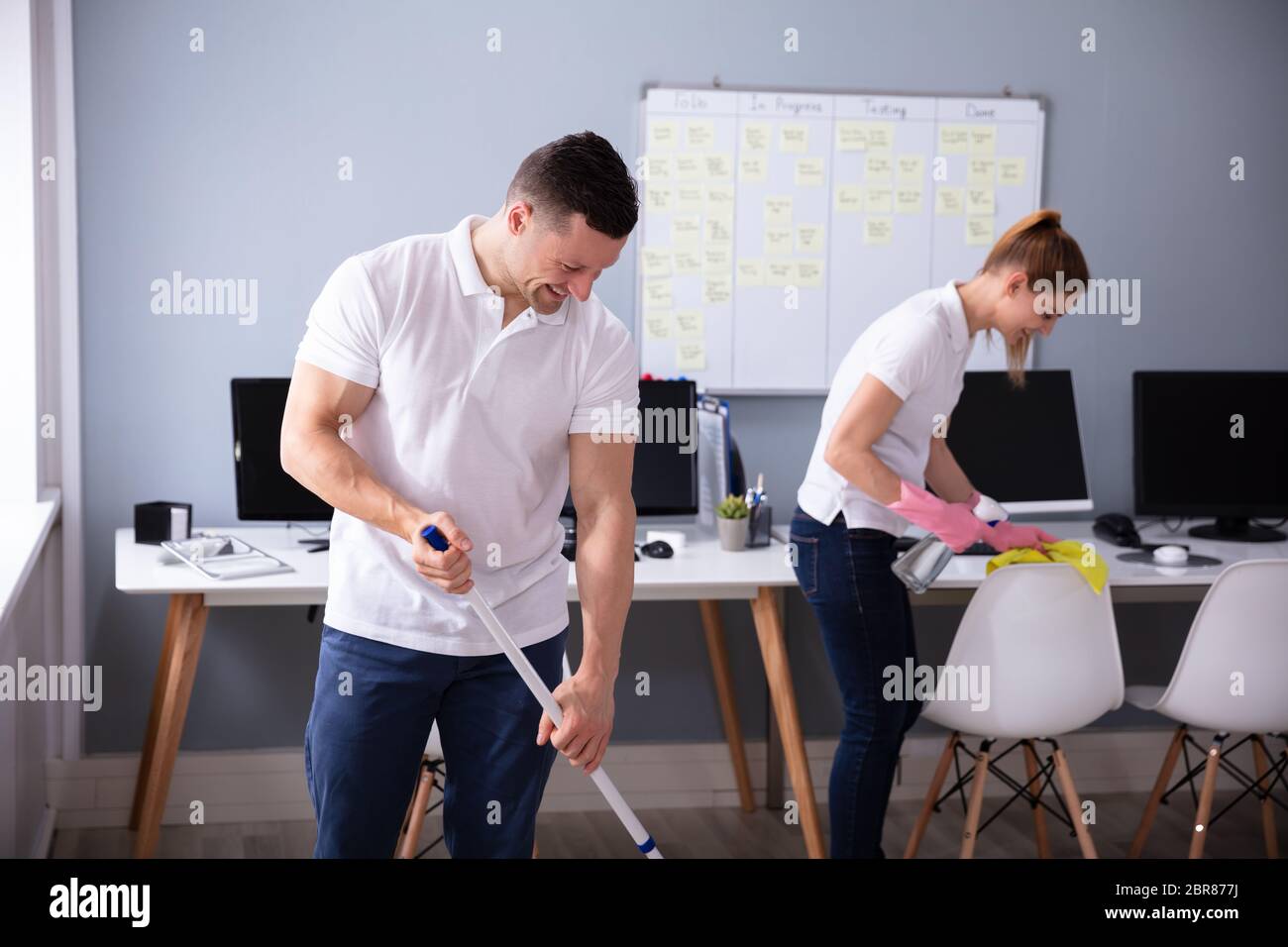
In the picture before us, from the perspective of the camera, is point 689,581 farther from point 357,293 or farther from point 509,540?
point 357,293

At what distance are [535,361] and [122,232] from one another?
1942mm

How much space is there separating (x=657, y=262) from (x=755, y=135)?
437mm

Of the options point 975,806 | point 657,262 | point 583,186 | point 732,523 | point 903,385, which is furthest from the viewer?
point 657,262

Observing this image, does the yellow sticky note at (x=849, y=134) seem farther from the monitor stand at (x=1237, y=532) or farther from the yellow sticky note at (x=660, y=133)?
the monitor stand at (x=1237, y=532)

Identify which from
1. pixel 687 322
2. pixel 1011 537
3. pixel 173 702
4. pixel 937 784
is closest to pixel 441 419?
pixel 173 702

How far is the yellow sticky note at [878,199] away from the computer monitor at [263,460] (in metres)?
1.64

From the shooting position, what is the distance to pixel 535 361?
1.59 meters

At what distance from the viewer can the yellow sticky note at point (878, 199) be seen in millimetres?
3361

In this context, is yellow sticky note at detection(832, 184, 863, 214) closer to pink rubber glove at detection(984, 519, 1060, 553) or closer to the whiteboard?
the whiteboard

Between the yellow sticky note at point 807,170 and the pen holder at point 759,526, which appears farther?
the yellow sticky note at point 807,170

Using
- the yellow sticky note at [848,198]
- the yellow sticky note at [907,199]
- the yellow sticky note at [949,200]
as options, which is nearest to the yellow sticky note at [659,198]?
the yellow sticky note at [848,198]

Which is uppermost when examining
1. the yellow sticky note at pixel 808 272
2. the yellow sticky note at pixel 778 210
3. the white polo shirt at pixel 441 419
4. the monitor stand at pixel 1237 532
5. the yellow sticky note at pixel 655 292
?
the yellow sticky note at pixel 778 210

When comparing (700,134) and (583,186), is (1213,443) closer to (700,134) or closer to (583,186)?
(700,134)

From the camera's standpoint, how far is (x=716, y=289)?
10.9 feet
